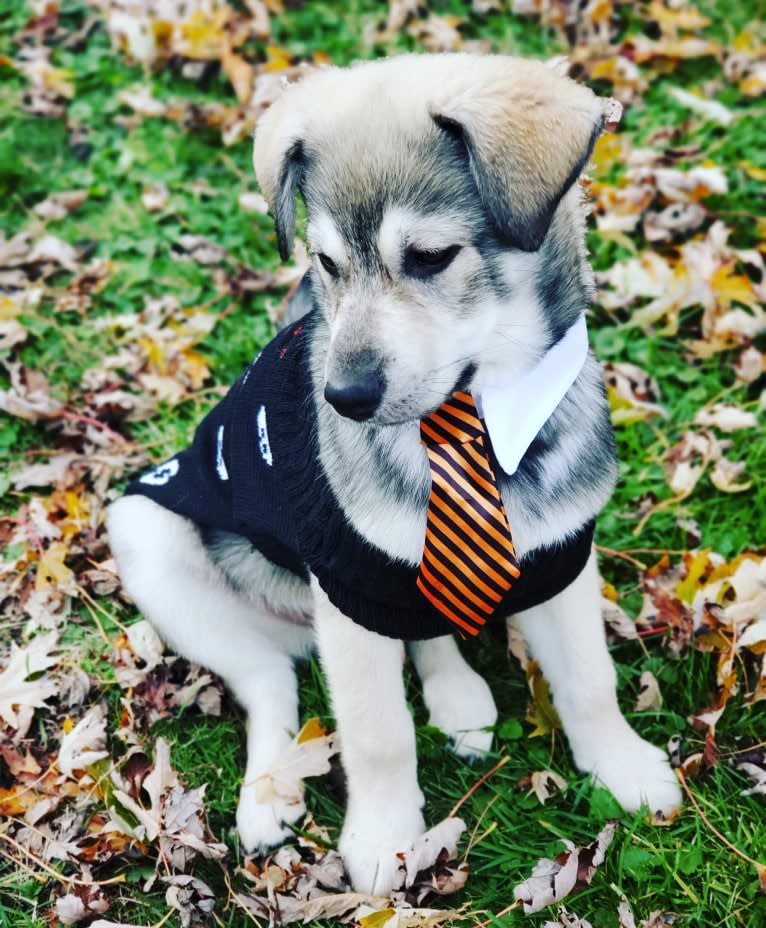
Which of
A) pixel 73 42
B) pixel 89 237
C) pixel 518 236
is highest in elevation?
pixel 518 236

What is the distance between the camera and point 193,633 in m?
3.35

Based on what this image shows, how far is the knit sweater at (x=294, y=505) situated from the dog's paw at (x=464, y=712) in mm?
546

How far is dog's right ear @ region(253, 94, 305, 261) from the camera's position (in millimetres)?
2510

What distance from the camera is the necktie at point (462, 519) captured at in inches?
97.4

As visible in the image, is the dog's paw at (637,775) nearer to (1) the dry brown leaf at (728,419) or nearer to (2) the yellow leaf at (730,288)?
(1) the dry brown leaf at (728,419)

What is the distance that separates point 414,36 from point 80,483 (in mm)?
3639

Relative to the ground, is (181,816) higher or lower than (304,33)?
lower

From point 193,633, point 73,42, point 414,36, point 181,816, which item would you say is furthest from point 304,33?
point 181,816

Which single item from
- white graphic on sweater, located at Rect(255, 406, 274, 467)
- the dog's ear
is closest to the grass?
white graphic on sweater, located at Rect(255, 406, 274, 467)

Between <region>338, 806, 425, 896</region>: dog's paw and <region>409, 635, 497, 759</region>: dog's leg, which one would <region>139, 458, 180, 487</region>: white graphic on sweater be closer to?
<region>409, 635, 497, 759</region>: dog's leg

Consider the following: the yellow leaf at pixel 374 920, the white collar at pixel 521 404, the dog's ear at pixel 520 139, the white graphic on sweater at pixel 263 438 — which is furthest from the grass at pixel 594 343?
the dog's ear at pixel 520 139

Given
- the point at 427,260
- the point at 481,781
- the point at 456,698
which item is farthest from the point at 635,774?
the point at 427,260

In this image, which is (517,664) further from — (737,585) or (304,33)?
(304,33)

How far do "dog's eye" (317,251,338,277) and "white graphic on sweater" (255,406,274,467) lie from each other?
59 centimetres
